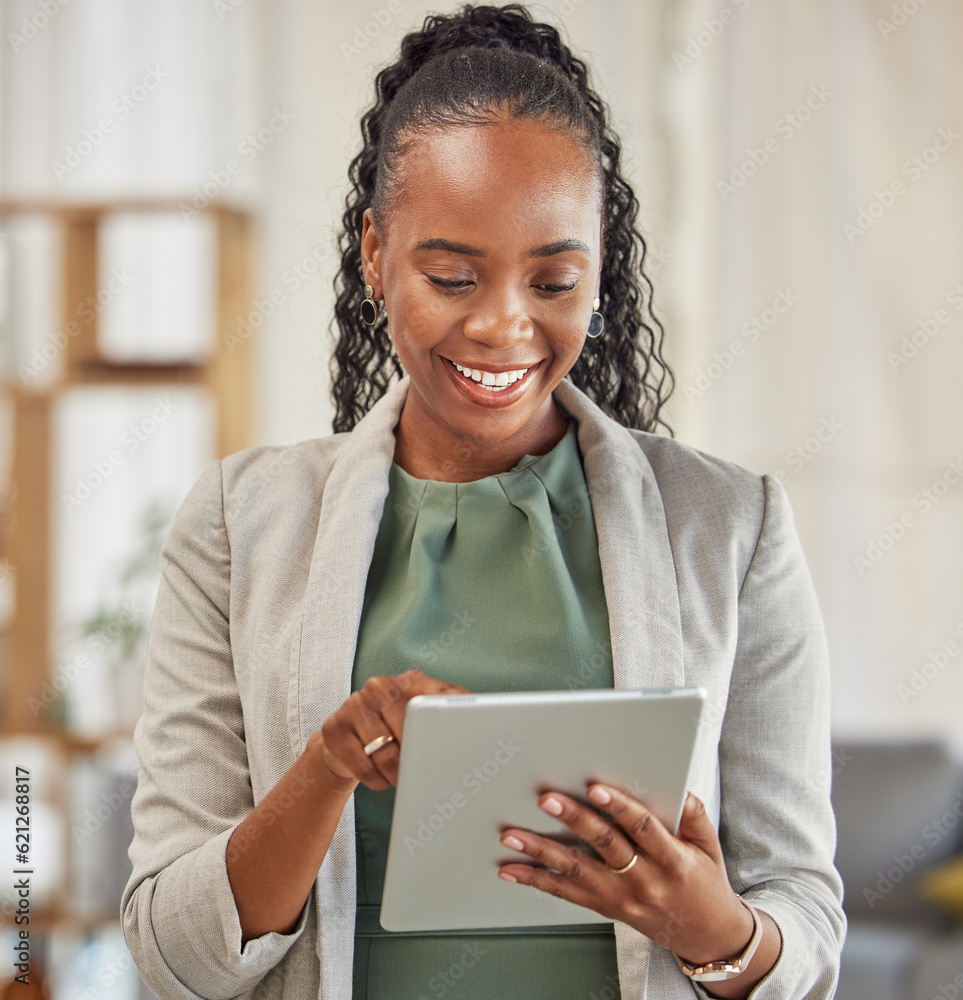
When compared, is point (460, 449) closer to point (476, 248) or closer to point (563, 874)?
point (476, 248)

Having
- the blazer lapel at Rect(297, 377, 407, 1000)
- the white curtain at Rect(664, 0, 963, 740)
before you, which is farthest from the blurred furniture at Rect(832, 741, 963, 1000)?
the blazer lapel at Rect(297, 377, 407, 1000)

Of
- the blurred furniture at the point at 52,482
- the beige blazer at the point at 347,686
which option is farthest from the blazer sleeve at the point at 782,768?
the blurred furniture at the point at 52,482

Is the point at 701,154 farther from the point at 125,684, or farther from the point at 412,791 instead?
the point at 412,791

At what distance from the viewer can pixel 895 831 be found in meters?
2.86

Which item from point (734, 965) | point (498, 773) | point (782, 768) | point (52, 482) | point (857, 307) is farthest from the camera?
point (857, 307)

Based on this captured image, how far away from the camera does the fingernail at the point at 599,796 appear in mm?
843

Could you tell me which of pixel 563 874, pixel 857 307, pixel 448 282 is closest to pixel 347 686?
pixel 563 874

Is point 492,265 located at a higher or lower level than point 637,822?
higher

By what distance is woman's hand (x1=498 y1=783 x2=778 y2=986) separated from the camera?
858 mm

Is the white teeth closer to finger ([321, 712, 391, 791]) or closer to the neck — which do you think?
the neck

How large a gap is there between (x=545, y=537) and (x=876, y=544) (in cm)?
233

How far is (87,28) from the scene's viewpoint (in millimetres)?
3225

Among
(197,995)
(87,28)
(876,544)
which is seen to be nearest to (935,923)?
(876,544)

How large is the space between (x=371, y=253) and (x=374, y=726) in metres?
0.56
